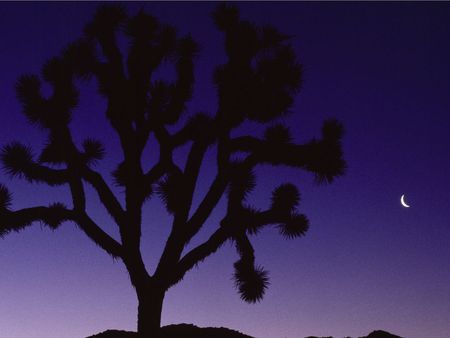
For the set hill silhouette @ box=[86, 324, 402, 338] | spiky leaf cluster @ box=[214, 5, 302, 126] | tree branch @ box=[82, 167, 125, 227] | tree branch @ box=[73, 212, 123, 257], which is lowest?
hill silhouette @ box=[86, 324, 402, 338]

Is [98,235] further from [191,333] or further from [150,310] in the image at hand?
[191,333]

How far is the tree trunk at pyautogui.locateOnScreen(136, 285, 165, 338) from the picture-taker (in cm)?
895

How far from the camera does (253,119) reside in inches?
389

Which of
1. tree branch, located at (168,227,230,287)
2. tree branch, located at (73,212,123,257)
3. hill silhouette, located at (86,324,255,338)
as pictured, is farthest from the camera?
hill silhouette, located at (86,324,255,338)

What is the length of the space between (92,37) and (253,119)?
134 inches

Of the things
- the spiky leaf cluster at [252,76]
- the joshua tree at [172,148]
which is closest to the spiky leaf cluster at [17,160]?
the joshua tree at [172,148]

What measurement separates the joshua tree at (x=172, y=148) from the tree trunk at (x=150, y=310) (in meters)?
0.02

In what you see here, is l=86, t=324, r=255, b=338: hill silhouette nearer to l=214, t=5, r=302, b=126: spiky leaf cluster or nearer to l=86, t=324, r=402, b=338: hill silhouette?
l=86, t=324, r=402, b=338: hill silhouette

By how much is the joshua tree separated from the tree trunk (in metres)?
0.02

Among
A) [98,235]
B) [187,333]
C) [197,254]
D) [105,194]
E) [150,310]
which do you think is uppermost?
[105,194]

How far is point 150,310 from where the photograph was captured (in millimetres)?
9055

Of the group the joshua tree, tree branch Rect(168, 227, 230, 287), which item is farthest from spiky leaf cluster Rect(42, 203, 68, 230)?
tree branch Rect(168, 227, 230, 287)

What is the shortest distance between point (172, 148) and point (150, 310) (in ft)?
9.14

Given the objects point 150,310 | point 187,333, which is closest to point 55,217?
point 150,310
